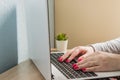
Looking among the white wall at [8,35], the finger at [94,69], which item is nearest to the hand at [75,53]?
the finger at [94,69]

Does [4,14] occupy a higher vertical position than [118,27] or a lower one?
higher

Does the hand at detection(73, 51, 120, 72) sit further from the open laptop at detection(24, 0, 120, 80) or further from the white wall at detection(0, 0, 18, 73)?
the white wall at detection(0, 0, 18, 73)

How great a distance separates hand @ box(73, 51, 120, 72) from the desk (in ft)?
0.53

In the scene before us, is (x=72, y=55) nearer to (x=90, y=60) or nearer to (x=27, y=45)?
(x=90, y=60)

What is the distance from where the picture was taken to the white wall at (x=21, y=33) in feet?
3.19

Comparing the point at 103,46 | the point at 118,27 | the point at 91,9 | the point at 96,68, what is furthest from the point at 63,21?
the point at 96,68

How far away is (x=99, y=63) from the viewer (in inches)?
32.4

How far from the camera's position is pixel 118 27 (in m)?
1.41

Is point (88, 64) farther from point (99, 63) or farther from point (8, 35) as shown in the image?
point (8, 35)

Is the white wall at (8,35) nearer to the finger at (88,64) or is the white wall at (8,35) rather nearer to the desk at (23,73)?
the desk at (23,73)

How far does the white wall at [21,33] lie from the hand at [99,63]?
31cm

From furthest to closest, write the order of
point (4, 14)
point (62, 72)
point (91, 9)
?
1. point (91, 9)
2. point (4, 14)
3. point (62, 72)

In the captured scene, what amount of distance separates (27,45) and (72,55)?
0.24 meters

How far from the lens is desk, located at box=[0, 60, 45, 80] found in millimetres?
820
